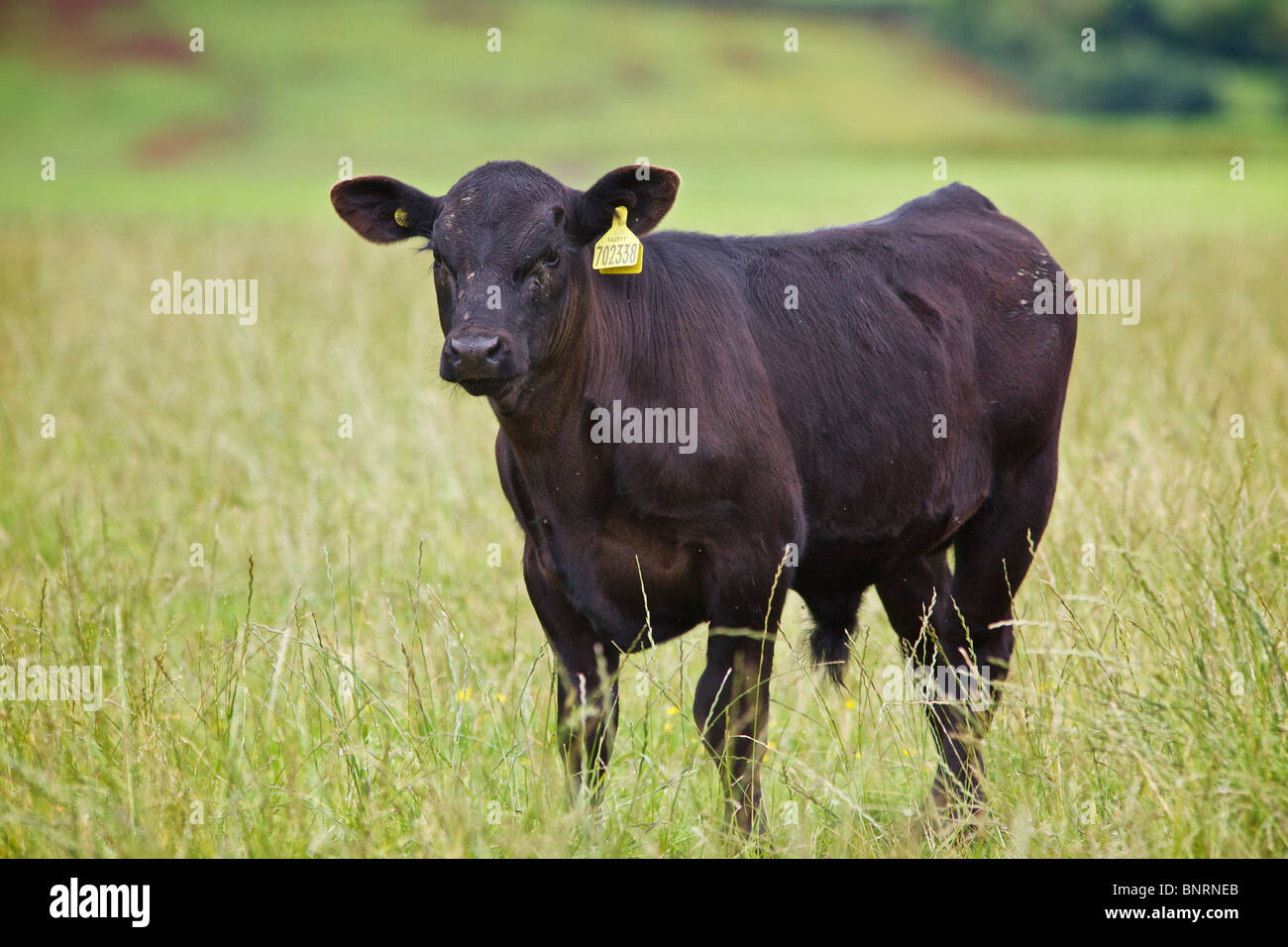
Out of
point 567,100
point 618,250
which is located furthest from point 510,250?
point 567,100

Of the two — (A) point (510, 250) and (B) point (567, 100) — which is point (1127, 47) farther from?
(A) point (510, 250)

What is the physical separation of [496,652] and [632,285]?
2.01m

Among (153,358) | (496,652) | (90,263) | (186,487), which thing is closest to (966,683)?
(496,652)

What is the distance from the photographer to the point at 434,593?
4.21m

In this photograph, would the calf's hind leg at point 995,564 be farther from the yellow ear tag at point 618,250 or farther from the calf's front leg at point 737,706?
Result: the yellow ear tag at point 618,250

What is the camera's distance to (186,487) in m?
7.84

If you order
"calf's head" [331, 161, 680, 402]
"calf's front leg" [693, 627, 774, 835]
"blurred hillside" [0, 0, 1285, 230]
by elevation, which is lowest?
"calf's front leg" [693, 627, 774, 835]

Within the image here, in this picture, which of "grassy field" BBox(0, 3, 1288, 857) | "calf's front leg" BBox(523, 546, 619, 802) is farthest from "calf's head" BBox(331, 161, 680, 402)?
"grassy field" BBox(0, 3, 1288, 857)

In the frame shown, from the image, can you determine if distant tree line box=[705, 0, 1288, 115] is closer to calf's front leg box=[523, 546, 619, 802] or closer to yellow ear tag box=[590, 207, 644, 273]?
yellow ear tag box=[590, 207, 644, 273]

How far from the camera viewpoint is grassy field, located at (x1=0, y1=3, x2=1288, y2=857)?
141 inches

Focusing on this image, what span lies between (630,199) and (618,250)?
0.20m

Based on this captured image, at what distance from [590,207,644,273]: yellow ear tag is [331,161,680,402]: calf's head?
0.11 ft

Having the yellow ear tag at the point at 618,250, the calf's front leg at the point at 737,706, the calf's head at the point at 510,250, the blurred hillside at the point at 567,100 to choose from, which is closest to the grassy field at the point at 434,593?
the calf's front leg at the point at 737,706

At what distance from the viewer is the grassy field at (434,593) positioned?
3.58 meters
